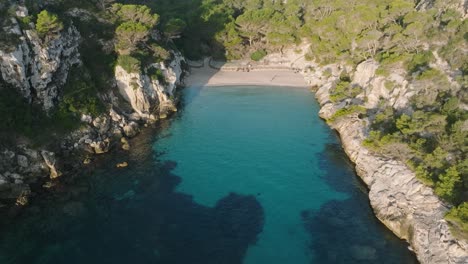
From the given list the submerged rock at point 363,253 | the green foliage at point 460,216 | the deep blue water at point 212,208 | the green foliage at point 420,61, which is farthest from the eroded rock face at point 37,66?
the green foliage at point 420,61

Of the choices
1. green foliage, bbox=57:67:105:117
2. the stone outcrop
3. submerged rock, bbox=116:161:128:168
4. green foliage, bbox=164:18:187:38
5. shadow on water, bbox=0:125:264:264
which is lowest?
shadow on water, bbox=0:125:264:264

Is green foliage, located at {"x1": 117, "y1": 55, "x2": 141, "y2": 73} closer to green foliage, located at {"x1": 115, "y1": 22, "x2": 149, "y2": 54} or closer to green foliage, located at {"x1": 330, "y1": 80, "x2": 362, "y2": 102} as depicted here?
green foliage, located at {"x1": 115, "y1": 22, "x2": 149, "y2": 54}

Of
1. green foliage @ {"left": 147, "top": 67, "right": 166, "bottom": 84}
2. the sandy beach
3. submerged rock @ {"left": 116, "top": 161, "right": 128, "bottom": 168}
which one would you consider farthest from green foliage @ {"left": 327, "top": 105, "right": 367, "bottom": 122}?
submerged rock @ {"left": 116, "top": 161, "right": 128, "bottom": 168}

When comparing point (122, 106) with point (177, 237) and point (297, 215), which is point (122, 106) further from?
point (297, 215)

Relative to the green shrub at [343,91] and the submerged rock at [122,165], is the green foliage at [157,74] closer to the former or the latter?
the submerged rock at [122,165]

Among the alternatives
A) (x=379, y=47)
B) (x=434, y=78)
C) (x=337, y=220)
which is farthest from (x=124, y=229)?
(x=379, y=47)

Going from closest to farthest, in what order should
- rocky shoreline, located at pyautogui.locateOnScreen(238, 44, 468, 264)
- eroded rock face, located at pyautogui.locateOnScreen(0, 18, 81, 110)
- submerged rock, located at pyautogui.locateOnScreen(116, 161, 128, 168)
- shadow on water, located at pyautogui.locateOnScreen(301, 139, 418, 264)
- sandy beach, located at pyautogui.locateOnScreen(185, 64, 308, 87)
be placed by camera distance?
rocky shoreline, located at pyautogui.locateOnScreen(238, 44, 468, 264)
shadow on water, located at pyautogui.locateOnScreen(301, 139, 418, 264)
eroded rock face, located at pyautogui.locateOnScreen(0, 18, 81, 110)
submerged rock, located at pyautogui.locateOnScreen(116, 161, 128, 168)
sandy beach, located at pyautogui.locateOnScreen(185, 64, 308, 87)
